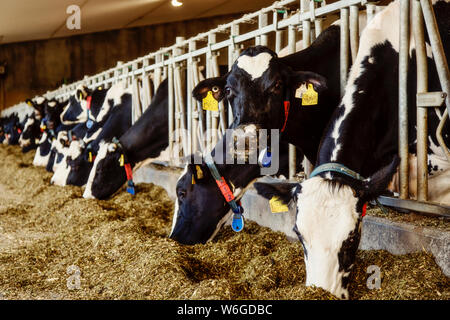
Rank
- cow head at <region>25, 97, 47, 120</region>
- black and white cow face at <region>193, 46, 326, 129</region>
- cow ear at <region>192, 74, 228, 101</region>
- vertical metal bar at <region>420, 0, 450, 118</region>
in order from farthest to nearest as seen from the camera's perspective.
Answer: cow head at <region>25, 97, 47, 120</region> → cow ear at <region>192, 74, 228, 101</region> → black and white cow face at <region>193, 46, 326, 129</region> → vertical metal bar at <region>420, 0, 450, 118</region>

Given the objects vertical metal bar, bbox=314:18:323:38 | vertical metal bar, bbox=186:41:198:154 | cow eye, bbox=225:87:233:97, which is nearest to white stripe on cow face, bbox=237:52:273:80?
cow eye, bbox=225:87:233:97

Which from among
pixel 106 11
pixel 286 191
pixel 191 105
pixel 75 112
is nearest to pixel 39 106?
pixel 75 112

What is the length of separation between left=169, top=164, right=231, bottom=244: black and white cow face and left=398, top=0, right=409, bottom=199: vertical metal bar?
149 cm

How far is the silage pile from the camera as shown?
2.44 m

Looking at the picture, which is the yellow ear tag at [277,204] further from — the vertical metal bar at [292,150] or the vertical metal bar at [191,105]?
the vertical metal bar at [191,105]

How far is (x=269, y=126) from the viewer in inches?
137

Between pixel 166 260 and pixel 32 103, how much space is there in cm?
1077

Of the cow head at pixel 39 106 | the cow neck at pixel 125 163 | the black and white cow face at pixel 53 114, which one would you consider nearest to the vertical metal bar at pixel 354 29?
the cow neck at pixel 125 163

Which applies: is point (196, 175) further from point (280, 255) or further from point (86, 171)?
point (86, 171)

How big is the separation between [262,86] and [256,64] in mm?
197

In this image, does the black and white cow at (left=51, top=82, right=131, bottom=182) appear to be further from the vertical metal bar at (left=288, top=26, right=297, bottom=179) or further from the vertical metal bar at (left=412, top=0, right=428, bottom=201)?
the vertical metal bar at (left=412, top=0, right=428, bottom=201)

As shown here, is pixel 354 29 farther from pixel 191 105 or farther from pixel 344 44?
pixel 191 105

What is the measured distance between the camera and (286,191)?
258cm

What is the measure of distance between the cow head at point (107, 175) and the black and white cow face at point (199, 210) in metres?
2.29
